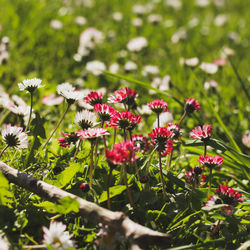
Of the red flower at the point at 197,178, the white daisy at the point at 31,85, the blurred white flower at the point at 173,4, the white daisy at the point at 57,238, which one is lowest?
the blurred white flower at the point at 173,4

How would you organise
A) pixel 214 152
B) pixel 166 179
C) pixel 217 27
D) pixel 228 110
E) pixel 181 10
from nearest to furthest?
pixel 166 179
pixel 214 152
pixel 228 110
pixel 217 27
pixel 181 10

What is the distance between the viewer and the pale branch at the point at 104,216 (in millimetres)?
967

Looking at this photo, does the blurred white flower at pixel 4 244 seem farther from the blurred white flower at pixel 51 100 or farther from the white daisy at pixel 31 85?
the blurred white flower at pixel 51 100

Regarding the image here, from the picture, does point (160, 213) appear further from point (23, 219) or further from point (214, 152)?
point (214, 152)

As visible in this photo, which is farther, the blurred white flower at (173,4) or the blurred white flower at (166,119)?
the blurred white flower at (173,4)

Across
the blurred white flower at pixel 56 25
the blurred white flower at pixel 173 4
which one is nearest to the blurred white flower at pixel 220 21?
the blurred white flower at pixel 173 4

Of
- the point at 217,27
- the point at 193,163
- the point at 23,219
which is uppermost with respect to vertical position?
the point at 23,219

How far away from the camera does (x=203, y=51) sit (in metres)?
3.52

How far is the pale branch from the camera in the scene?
97cm

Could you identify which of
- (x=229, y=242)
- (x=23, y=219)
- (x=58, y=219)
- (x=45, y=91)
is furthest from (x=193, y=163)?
(x=45, y=91)

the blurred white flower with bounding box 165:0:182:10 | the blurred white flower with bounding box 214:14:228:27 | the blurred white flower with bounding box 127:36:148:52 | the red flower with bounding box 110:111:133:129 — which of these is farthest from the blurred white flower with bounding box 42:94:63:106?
the blurred white flower with bounding box 165:0:182:10

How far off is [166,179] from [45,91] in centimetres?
129

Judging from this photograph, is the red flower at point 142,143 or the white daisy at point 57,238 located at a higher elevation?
the white daisy at point 57,238

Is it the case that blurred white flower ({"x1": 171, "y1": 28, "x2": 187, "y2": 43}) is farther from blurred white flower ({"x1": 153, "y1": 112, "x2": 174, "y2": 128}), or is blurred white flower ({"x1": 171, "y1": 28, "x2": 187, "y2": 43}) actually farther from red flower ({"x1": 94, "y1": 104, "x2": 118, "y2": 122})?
red flower ({"x1": 94, "y1": 104, "x2": 118, "y2": 122})
